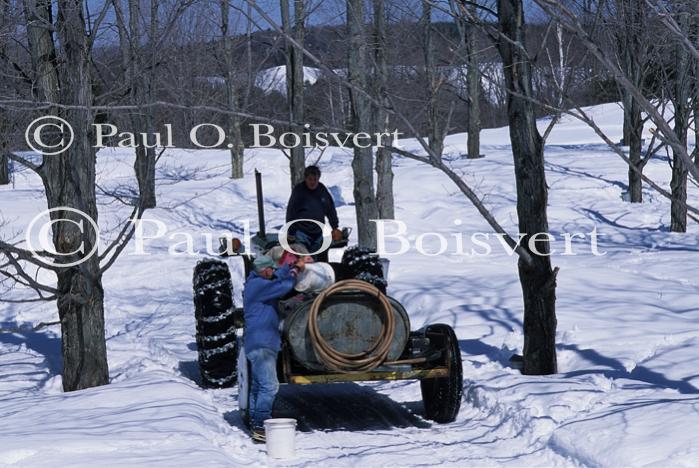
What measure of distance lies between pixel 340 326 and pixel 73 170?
3.52m

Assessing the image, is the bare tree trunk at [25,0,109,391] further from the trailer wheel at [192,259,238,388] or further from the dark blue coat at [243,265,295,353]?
the dark blue coat at [243,265,295,353]

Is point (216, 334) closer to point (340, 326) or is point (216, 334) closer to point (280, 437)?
point (340, 326)

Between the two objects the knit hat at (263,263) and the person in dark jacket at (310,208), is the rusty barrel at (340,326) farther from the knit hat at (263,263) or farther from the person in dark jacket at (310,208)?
the person in dark jacket at (310,208)

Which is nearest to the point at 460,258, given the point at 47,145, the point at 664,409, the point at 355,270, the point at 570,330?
the point at 570,330

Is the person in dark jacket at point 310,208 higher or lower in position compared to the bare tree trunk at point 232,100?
lower

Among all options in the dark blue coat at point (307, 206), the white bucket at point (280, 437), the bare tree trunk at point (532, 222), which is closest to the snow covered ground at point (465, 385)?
the white bucket at point (280, 437)

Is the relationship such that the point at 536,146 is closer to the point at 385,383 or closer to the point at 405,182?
the point at 385,383

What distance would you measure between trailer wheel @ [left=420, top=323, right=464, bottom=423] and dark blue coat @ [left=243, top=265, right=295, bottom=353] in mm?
1360

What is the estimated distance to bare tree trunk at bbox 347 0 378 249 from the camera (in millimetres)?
16516

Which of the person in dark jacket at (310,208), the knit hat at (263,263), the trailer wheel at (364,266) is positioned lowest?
the trailer wheel at (364,266)

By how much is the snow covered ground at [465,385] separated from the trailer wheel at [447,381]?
0.15m

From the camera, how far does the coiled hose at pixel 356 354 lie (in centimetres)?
831

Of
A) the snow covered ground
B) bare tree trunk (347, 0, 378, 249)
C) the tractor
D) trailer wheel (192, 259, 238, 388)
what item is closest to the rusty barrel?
the tractor

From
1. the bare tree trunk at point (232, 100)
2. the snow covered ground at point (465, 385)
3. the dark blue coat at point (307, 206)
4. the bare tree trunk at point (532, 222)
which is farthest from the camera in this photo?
the bare tree trunk at point (232, 100)
